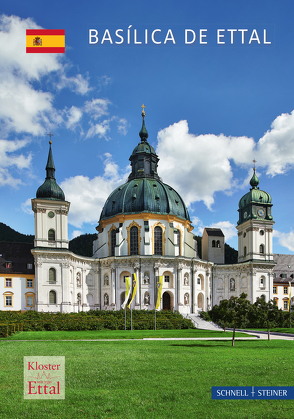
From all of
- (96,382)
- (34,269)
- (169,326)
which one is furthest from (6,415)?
(34,269)

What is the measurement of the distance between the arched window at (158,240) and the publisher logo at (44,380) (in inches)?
2328

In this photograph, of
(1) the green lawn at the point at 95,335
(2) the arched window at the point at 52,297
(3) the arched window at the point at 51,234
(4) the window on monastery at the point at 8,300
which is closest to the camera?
(1) the green lawn at the point at 95,335

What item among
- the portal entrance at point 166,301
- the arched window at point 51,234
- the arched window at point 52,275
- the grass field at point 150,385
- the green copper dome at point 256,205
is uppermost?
the green copper dome at point 256,205

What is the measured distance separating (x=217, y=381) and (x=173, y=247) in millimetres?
59614

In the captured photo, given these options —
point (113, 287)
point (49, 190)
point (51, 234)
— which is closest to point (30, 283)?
point (51, 234)

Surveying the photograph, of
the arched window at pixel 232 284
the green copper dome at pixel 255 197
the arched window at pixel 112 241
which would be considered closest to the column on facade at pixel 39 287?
the arched window at pixel 112 241

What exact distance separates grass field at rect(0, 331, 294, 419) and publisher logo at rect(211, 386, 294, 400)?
0.21 meters

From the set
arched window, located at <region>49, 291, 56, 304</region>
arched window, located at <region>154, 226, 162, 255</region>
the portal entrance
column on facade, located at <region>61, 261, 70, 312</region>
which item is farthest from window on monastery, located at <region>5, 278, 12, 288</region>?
the portal entrance

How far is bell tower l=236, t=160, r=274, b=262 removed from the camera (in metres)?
77.6

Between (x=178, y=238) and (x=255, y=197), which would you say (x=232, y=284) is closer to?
(x=178, y=238)

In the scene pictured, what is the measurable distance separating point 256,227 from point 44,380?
70024 mm

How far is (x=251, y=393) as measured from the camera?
37.9 ft

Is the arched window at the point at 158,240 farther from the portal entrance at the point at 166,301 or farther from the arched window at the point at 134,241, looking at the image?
the portal entrance at the point at 166,301

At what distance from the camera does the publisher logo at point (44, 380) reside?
11742 mm
